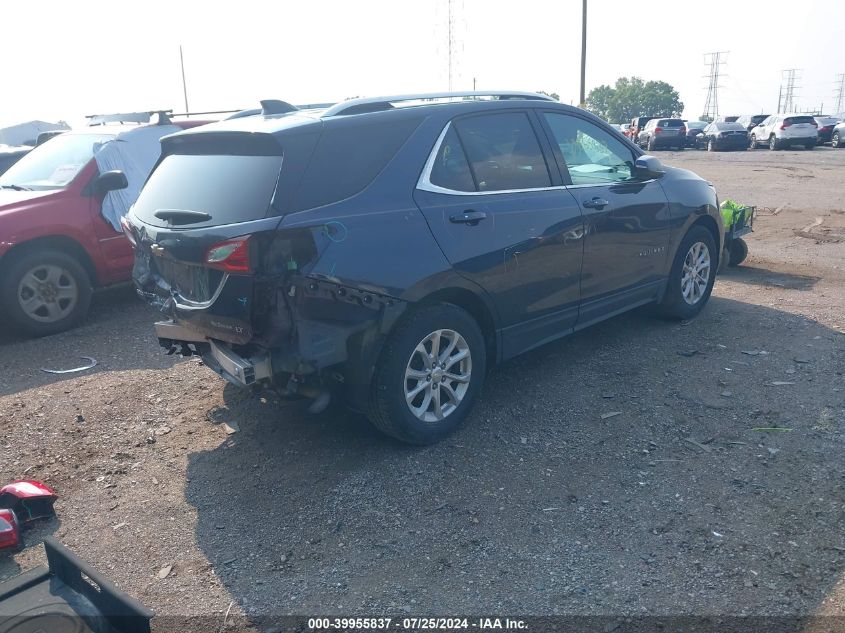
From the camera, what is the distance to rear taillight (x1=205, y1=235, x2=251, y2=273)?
3646mm

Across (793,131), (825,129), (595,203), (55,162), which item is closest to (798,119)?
(793,131)

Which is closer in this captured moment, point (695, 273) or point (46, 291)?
point (695, 273)

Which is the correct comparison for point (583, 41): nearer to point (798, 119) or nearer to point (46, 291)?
point (798, 119)

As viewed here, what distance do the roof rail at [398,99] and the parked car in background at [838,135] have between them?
35881mm

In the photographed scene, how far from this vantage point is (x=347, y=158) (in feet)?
13.2

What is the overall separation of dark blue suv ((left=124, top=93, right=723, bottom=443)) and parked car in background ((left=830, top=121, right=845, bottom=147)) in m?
35.8

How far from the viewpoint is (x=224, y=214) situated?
3830 mm

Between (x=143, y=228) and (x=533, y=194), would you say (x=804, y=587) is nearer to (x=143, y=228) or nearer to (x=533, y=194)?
(x=533, y=194)

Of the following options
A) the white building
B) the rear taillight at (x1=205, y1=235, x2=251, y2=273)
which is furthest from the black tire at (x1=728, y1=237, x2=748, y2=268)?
the white building

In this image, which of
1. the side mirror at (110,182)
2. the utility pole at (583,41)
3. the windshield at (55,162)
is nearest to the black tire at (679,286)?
the side mirror at (110,182)

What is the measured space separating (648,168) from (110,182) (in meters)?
5.00

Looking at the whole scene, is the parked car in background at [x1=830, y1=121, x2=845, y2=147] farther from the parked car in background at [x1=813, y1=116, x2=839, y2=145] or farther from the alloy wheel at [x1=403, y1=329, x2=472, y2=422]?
the alloy wheel at [x1=403, y1=329, x2=472, y2=422]

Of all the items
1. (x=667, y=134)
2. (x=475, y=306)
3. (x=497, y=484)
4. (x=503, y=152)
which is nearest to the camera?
(x=497, y=484)

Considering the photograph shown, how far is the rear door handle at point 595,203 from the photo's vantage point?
5.12m
